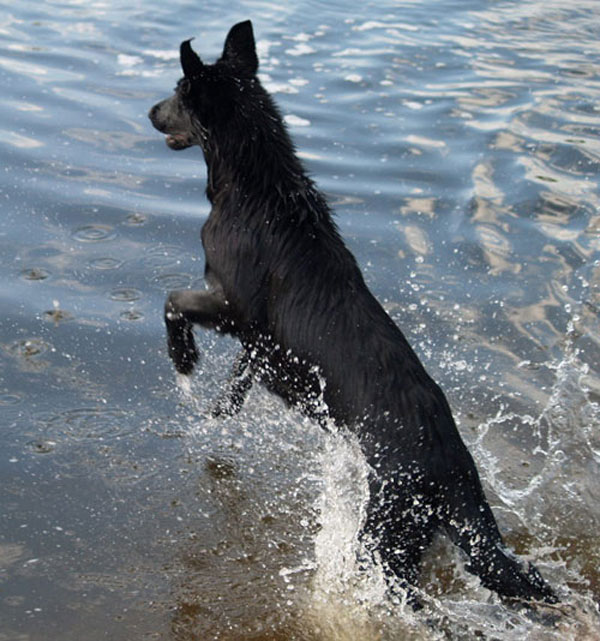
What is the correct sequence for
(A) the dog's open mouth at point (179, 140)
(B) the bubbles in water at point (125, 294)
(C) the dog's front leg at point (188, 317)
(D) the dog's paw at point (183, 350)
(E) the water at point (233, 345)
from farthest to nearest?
(B) the bubbles in water at point (125, 294)
(A) the dog's open mouth at point (179, 140)
(D) the dog's paw at point (183, 350)
(C) the dog's front leg at point (188, 317)
(E) the water at point (233, 345)

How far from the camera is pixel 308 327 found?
14.3 feet

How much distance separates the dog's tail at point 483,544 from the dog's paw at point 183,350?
70.9 inches

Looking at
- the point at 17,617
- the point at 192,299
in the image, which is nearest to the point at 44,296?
the point at 192,299

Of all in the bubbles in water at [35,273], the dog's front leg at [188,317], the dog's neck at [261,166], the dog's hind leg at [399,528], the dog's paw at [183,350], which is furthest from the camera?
the bubbles in water at [35,273]

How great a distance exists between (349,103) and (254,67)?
5355 millimetres

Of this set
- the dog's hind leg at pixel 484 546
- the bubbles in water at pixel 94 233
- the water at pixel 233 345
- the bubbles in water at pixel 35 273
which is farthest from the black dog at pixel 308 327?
the bubbles in water at pixel 94 233

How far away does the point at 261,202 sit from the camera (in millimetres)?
4715

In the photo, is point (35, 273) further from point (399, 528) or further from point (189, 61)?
point (399, 528)

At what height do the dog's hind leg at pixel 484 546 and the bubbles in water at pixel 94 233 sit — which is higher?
the bubbles in water at pixel 94 233

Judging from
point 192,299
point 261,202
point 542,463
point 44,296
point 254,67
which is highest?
point 254,67

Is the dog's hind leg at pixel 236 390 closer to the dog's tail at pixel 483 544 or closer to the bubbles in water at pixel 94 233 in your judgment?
the dog's tail at pixel 483 544

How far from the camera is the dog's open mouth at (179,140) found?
17.2 feet

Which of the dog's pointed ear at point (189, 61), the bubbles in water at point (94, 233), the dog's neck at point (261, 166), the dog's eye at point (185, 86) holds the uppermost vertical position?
A: the dog's pointed ear at point (189, 61)

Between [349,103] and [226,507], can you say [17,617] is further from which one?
[349,103]
